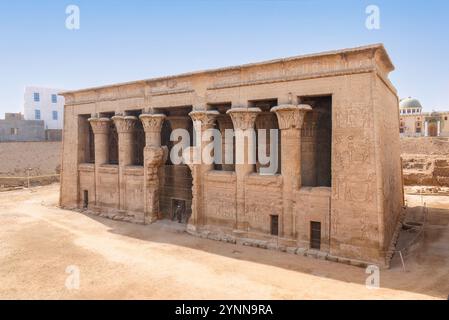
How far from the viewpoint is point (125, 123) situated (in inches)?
821

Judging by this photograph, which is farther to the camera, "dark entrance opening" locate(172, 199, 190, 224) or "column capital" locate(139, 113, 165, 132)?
"dark entrance opening" locate(172, 199, 190, 224)

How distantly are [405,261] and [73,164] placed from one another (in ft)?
72.0

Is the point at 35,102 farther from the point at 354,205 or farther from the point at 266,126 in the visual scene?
the point at 354,205

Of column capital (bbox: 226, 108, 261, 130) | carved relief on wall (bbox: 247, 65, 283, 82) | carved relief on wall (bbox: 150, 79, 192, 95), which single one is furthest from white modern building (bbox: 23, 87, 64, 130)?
carved relief on wall (bbox: 247, 65, 283, 82)

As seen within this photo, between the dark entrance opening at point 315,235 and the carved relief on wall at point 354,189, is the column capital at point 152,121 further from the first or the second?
the carved relief on wall at point 354,189

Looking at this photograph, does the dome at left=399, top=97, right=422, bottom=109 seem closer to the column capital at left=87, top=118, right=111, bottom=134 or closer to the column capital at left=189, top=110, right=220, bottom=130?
the column capital at left=189, top=110, right=220, bottom=130

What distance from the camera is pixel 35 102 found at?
5688 centimetres

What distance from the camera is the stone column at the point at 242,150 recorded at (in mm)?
15789

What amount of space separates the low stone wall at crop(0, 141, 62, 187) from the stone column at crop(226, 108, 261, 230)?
1169 inches

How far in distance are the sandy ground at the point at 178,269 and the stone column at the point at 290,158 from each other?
5.04ft

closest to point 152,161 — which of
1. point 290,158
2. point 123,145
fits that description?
point 123,145

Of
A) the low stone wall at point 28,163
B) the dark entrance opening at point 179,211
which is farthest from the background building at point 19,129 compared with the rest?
the dark entrance opening at point 179,211

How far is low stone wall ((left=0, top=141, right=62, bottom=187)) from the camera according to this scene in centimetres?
3584

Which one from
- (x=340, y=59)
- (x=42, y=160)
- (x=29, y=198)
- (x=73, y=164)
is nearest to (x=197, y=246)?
(x=340, y=59)
